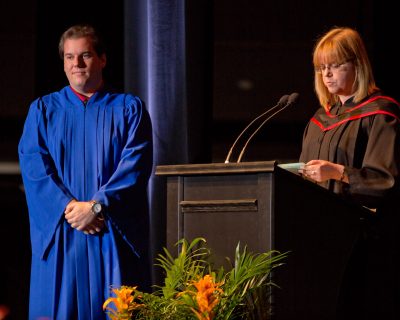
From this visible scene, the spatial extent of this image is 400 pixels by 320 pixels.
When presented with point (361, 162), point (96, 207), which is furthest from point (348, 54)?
point (96, 207)

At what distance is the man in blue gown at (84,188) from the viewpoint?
14.2 ft

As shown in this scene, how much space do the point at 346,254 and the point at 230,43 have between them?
16.7ft

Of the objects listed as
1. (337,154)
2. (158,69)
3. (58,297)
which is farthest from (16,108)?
(337,154)

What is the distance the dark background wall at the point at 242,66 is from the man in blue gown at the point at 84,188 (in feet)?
7.31

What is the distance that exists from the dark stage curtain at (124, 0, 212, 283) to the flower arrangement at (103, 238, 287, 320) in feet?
6.70

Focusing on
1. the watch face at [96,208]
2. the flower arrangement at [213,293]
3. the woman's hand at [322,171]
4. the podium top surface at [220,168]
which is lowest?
the flower arrangement at [213,293]

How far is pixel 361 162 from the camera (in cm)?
387

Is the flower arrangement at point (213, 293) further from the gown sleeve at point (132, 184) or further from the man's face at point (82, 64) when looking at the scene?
the man's face at point (82, 64)

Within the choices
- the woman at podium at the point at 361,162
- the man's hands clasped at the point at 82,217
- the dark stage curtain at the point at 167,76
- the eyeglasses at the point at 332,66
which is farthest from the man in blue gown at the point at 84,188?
the eyeglasses at the point at 332,66

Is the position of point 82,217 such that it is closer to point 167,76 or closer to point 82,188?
point 82,188

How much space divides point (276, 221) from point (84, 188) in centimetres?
149

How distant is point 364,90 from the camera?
392 cm

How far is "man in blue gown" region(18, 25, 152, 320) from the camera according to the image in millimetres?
4320

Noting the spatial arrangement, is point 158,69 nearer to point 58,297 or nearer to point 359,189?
point 58,297
